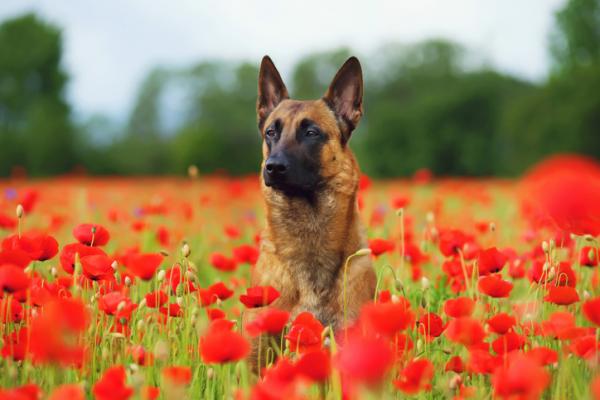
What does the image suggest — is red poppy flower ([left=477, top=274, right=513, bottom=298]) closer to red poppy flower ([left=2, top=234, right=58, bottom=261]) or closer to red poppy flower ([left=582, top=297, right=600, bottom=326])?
red poppy flower ([left=582, top=297, right=600, bottom=326])

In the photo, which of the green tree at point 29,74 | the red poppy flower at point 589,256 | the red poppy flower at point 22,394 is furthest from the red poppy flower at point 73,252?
the green tree at point 29,74

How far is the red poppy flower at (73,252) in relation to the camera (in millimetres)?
2561

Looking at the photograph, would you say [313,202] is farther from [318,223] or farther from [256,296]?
[256,296]

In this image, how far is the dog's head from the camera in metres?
3.88

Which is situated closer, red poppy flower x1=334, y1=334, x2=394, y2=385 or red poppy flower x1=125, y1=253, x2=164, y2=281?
red poppy flower x1=334, y1=334, x2=394, y2=385

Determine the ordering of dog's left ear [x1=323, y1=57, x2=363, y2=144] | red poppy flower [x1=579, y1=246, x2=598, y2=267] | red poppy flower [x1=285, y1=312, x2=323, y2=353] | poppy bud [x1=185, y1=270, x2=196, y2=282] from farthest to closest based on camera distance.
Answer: dog's left ear [x1=323, y1=57, x2=363, y2=144]
red poppy flower [x1=579, y1=246, x2=598, y2=267]
poppy bud [x1=185, y1=270, x2=196, y2=282]
red poppy flower [x1=285, y1=312, x2=323, y2=353]

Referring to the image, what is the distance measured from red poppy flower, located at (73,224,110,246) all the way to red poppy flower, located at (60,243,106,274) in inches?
6.7

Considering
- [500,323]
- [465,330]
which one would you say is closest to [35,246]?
[465,330]

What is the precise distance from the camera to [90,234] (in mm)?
2875

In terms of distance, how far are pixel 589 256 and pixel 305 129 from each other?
1.96 metres

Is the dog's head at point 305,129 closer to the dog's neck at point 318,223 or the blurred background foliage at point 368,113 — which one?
the dog's neck at point 318,223

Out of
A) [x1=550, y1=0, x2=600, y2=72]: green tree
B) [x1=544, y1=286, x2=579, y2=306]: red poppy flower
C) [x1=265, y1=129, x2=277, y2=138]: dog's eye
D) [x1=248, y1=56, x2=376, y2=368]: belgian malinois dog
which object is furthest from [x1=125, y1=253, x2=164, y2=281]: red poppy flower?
[x1=550, y1=0, x2=600, y2=72]: green tree

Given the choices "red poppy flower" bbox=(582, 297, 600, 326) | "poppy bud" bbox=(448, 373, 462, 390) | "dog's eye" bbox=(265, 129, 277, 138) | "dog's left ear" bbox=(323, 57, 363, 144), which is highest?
"dog's left ear" bbox=(323, 57, 363, 144)

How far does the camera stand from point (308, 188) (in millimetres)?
3961
